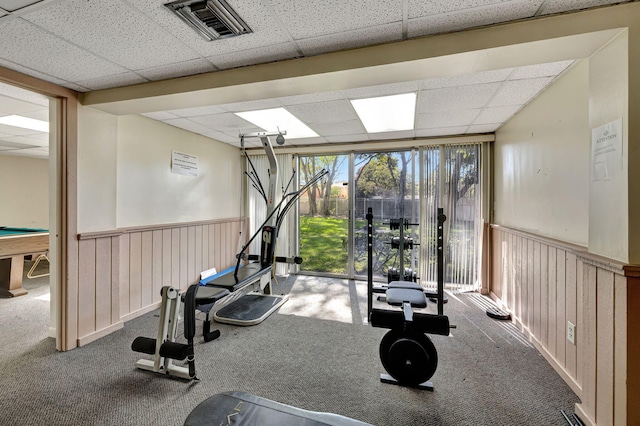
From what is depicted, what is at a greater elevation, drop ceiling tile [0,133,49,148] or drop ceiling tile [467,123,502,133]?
drop ceiling tile [0,133,49,148]

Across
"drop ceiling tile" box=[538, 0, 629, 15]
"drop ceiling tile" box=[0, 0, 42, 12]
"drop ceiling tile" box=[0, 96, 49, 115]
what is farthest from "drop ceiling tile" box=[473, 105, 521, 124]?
"drop ceiling tile" box=[0, 96, 49, 115]

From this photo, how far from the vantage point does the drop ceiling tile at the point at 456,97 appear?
2.41 metres

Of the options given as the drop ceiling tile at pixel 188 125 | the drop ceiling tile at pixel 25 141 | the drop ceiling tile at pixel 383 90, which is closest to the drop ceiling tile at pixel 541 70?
the drop ceiling tile at pixel 383 90

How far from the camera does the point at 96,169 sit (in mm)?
2613

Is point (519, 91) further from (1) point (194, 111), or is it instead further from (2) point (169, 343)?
(2) point (169, 343)

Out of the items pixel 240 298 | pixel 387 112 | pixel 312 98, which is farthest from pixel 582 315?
pixel 240 298

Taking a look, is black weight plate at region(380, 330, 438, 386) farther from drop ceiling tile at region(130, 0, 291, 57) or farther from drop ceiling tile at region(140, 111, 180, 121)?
drop ceiling tile at region(140, 111, 180, 121)

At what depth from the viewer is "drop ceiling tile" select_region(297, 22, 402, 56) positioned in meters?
1.61

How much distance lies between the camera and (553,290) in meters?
2.23

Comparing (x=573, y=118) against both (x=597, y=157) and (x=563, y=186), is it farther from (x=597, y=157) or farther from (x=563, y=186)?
(x=597, y=157)

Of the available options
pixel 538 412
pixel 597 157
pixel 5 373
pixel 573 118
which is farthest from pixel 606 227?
pixel 5 373

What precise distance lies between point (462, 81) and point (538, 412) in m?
2.39

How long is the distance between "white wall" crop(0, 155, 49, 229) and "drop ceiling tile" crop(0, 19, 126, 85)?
5.49 metres

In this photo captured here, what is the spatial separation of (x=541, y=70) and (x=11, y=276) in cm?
642
